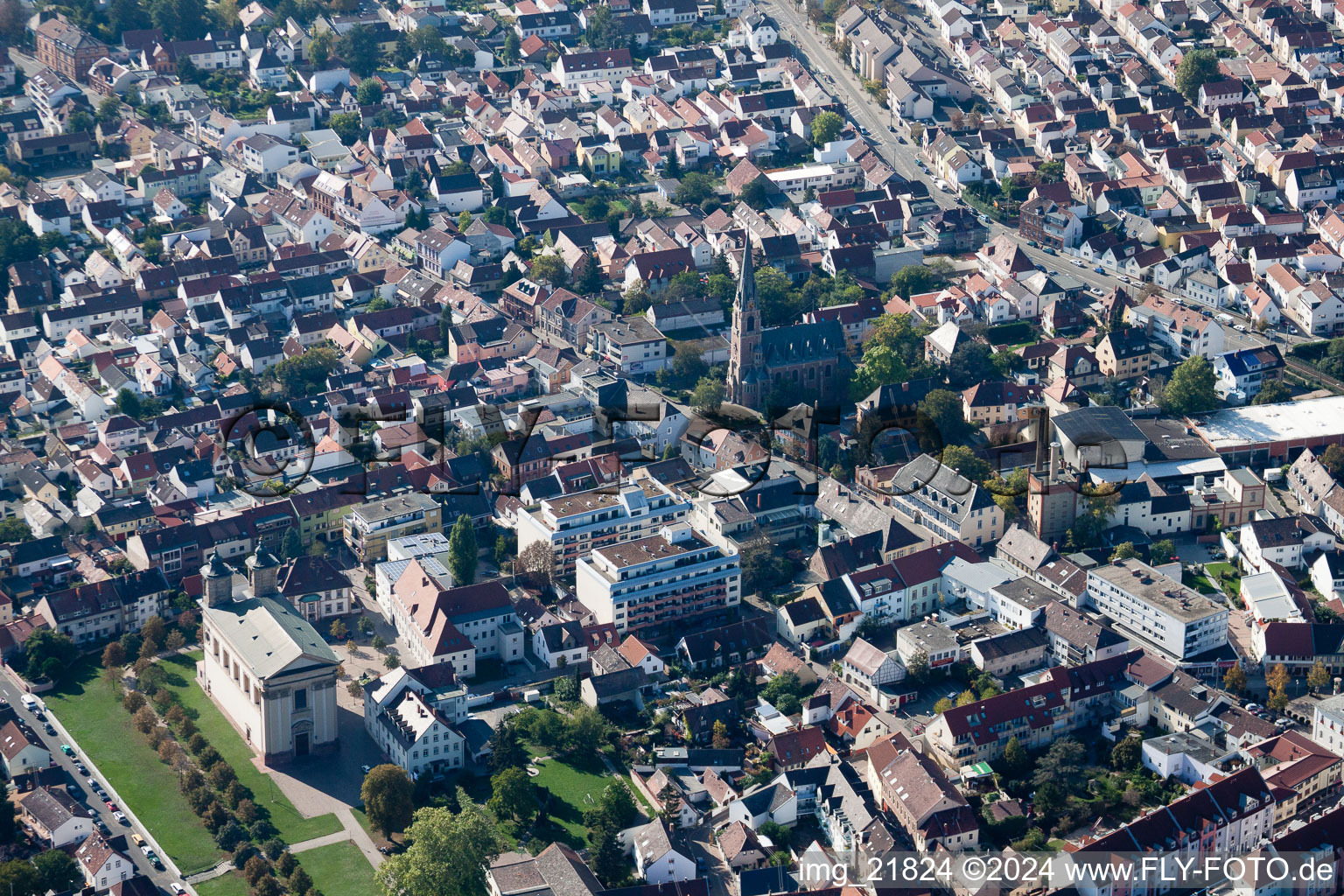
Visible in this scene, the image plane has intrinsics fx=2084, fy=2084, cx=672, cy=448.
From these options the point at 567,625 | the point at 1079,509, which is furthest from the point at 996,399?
the point at 567,625

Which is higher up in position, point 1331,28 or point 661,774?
point 1331,28

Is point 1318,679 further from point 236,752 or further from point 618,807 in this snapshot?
point 236,752

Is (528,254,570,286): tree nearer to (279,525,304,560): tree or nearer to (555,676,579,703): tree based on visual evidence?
(279,525,304,560): tree

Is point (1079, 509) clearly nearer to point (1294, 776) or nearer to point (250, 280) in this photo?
point (1294, 776)

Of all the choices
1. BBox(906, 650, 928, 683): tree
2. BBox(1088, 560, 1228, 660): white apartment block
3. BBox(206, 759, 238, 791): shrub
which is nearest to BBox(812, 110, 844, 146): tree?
BBox(1088, 560, 1228, 660): white apartment block

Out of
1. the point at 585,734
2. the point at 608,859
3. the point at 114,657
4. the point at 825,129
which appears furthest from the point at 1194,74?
the point at 608,859

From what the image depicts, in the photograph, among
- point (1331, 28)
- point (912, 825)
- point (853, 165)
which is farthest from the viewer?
point (1331, 28)

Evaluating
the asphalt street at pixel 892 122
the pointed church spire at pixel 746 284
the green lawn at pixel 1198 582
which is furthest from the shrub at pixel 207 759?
the asphalt street at pixel 892 122

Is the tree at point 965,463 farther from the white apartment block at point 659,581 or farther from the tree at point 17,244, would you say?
the tree at point 17,244
